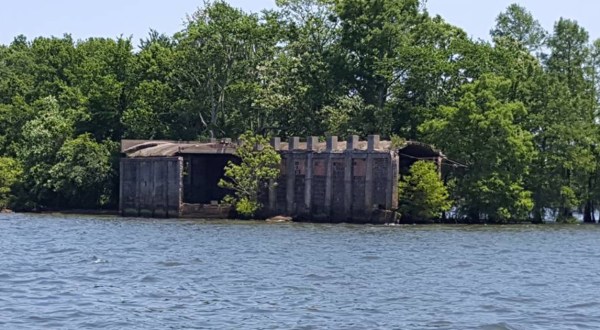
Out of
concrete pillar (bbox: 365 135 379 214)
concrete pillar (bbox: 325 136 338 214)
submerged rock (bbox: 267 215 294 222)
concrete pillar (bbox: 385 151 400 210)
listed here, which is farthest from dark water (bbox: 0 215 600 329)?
submerged rock (bbox: 267 215 294 222)

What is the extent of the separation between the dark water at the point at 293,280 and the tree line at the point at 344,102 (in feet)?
58.6

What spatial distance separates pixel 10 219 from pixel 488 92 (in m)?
37.0

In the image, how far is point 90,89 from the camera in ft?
349

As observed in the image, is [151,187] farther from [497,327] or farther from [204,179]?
[497,327]

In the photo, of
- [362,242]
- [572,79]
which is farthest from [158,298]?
[572,79]

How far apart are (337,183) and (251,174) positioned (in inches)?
294

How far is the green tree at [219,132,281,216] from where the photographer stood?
279 ft

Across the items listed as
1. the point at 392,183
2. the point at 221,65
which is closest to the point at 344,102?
the point at 221,65

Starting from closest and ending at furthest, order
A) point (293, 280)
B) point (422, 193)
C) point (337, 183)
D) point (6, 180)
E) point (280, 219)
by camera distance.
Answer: point (293, 280) < point (422, 193) < point (337, 183) < point (280, 219) < point (6, 180)

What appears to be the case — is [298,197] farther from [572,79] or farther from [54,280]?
[54,280]

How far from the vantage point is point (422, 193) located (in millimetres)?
81000

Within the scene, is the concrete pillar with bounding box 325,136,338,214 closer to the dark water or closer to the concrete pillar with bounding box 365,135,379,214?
the concrete pillar with bounding box 365,135,379,214

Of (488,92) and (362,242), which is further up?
(488,92)

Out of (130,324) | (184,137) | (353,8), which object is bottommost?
(130,324)
